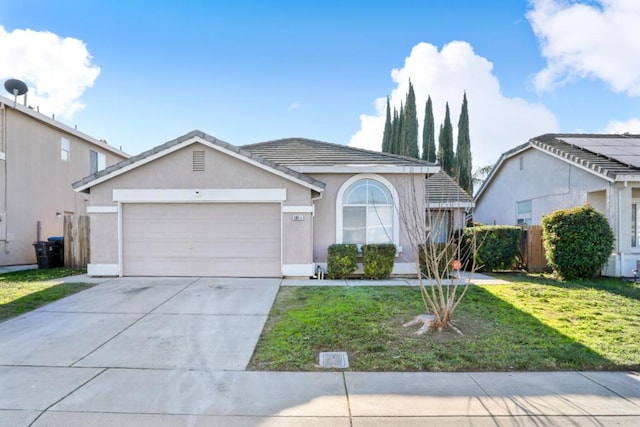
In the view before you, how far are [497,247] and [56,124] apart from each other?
62.5ft

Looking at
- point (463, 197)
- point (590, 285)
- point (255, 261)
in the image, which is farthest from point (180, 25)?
point (590, 285)

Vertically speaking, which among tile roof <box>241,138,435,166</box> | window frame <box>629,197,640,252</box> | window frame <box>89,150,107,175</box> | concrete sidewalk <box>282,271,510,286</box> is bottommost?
concrete sidewalk <box>282,271,510,286</box>

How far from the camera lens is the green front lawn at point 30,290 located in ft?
25.3

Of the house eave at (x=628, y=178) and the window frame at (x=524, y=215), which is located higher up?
the house eave at (x=628, y=178)

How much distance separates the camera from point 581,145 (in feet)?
49.8

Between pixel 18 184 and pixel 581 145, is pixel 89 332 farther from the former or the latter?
pixel 581 145

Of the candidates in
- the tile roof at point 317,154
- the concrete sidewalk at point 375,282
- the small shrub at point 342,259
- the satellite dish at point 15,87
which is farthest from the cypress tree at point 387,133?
the satellite dish at point 15,87

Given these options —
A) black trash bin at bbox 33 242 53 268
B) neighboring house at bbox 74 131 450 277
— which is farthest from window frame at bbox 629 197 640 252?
black trash bin at bbox 33 242 53 268

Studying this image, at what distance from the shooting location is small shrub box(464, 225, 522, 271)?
13109 millimetres

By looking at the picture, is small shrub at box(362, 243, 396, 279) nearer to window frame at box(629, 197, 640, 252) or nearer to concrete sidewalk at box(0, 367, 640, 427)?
concrete sidewalk at box(0, 367, 640, 427)

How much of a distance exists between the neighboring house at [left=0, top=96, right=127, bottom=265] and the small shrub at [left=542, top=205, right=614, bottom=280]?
19681 millimetres

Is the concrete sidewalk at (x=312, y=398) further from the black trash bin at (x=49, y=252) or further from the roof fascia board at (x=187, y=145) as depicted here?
the black trash bin at (x=49, y=252)

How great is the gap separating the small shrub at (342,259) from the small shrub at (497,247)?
4719mm

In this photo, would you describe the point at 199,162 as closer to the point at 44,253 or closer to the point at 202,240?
the point at 202,240
